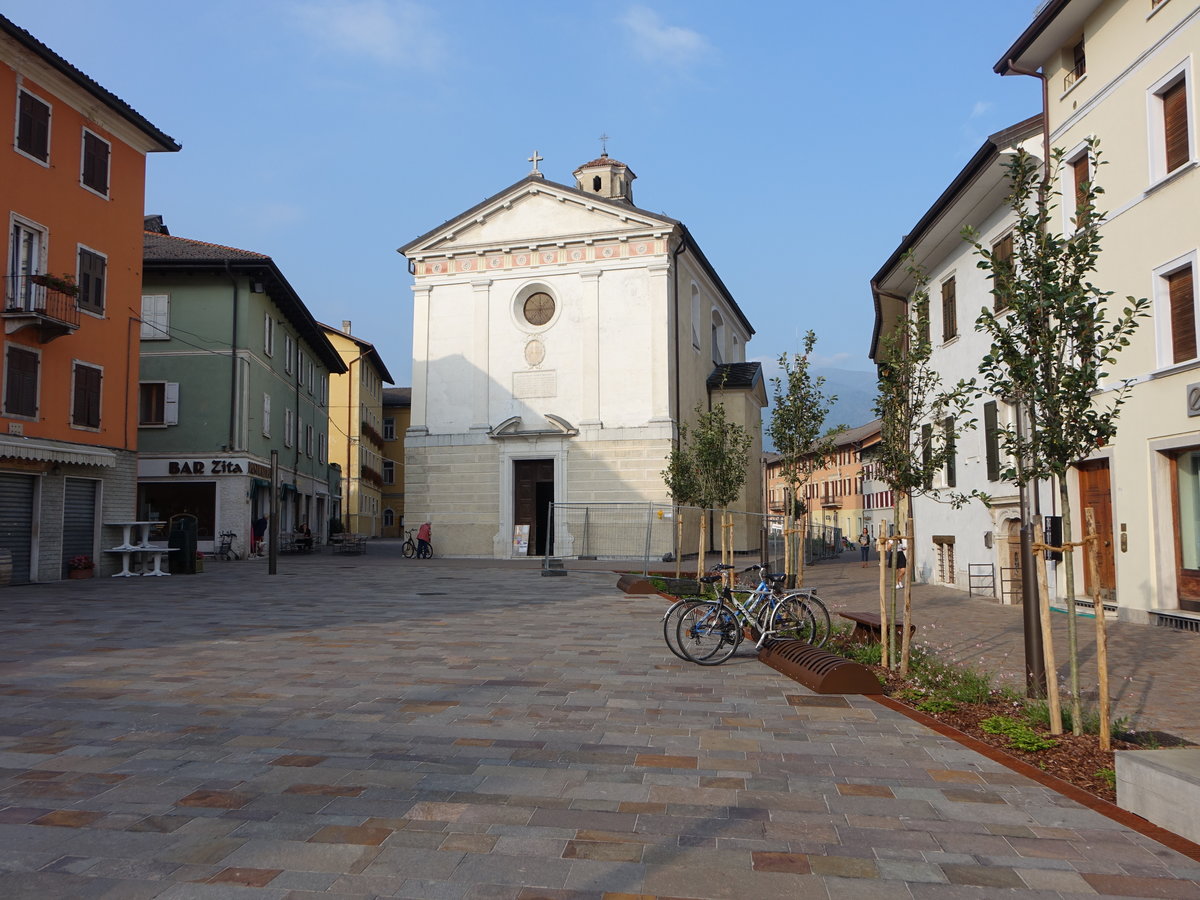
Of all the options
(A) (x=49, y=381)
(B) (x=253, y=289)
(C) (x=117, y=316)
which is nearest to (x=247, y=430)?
Result: (B) (x=253, y=289)

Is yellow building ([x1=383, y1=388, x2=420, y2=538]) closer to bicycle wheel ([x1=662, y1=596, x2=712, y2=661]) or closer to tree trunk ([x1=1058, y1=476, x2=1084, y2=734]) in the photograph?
bicycle wheel ([x1=662, y1=596, x2=712, y2=661])

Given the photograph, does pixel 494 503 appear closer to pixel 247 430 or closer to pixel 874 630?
pixel 247 430

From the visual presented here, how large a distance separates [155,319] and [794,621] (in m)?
26.8

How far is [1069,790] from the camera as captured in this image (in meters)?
5.17

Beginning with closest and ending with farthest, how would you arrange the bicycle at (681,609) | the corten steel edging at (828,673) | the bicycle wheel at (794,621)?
1. the corten steel edging at (828,673)
2. the bicycle at (681,609)
3. the bicycle wheel at (794,621)

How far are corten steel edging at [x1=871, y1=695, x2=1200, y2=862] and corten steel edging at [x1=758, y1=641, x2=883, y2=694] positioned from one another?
75 centimetres

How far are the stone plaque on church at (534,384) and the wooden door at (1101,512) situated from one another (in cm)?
2074

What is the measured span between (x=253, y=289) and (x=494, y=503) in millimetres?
10968

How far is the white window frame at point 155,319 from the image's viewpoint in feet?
99.6

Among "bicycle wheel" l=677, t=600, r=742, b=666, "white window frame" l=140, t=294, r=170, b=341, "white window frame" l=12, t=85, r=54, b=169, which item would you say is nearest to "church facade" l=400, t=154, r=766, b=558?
"white window frame" l=140, t=294, r=170, b=341

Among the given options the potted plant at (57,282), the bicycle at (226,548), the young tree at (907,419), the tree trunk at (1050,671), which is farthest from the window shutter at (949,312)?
the bicycle at (226,548)

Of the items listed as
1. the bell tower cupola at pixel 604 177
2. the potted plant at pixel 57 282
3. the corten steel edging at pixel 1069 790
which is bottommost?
the corten steel edging at pixel 1069 790

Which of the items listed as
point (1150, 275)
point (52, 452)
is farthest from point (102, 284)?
point (1150, 275)

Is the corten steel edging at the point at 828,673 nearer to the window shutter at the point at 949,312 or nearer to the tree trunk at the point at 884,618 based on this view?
the tree trunk at the point at 884,618
